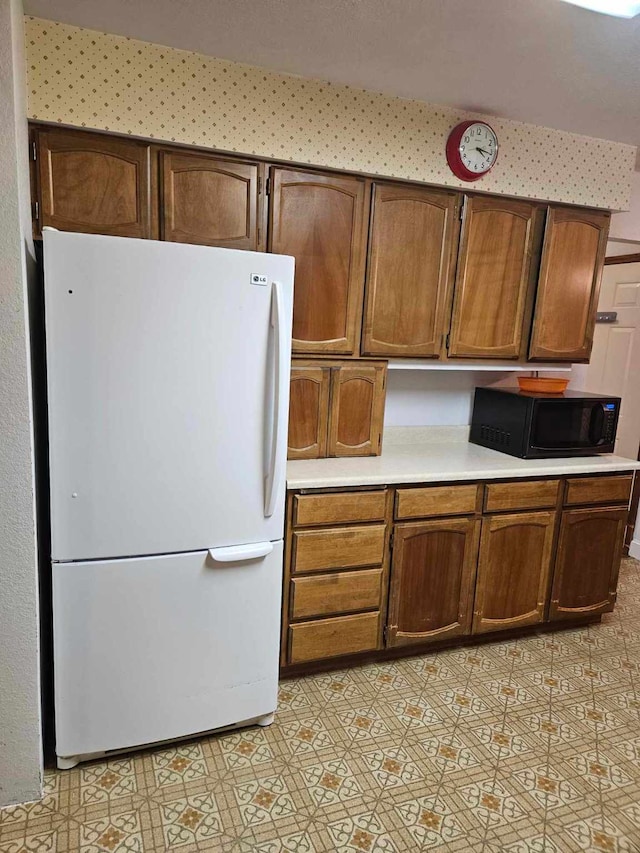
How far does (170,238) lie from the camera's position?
2.27 m

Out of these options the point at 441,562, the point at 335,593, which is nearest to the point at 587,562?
the point at 441,562

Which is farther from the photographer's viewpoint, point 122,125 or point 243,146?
point 243,146

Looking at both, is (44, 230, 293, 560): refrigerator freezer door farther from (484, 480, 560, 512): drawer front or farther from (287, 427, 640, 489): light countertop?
(484, 480, 560, 512): drawer front

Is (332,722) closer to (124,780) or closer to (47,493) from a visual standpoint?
(124,780)

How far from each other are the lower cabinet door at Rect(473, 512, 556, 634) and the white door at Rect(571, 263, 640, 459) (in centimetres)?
163

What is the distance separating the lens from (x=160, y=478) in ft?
6.22

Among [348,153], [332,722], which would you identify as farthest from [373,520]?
[348,153]

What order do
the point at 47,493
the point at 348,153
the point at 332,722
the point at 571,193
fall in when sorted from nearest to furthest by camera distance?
the point at 47,493, the point at 332,722, the point at 348,153, the point at 571,193

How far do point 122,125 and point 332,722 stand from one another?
2393mm

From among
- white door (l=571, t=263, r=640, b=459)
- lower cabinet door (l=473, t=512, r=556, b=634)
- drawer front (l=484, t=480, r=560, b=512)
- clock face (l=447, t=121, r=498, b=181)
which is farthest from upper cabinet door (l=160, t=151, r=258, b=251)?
white door (l=571, t=263, r=640, b=459)

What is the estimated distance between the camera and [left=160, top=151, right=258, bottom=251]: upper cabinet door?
88.4 inches

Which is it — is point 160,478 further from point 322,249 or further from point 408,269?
point 408,269

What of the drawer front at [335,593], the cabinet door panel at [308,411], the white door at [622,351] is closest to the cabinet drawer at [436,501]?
the drawer front at [335,593]

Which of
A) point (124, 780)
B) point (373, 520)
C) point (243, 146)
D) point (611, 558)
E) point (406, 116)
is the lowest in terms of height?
point (124, 780)
